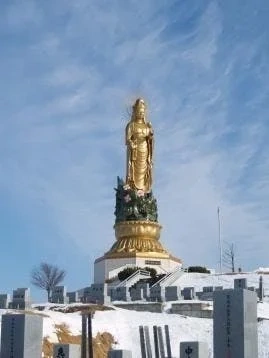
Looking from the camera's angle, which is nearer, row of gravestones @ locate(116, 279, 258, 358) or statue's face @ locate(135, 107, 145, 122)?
row of gravestones @ locate(116, 279, 258, 358)

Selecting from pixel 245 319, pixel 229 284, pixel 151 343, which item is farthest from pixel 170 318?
pixel 245 319

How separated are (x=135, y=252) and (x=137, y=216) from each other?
132 inches

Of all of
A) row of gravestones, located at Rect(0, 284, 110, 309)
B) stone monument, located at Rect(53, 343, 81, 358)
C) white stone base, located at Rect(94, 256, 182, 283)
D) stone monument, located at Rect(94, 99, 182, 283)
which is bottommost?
stone monument, located at Rect(53, 343, 81, 358)

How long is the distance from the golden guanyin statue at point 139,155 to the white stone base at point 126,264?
591 centimetres

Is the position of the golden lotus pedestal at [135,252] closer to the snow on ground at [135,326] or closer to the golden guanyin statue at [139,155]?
the golden guanyin statue at [139,155]

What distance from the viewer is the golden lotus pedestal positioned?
174 feet

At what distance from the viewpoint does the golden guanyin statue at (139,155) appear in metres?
56.9

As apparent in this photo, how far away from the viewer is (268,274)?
4656 cm

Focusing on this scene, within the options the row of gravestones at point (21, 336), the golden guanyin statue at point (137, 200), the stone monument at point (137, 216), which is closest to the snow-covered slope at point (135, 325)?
the row of gravestones at point (21, 336)

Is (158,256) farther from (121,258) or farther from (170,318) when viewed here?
(170,318)

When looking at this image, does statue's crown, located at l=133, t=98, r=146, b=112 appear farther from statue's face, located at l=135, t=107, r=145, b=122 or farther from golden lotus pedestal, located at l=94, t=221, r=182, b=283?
golden lotus pedestal, located at l=94, t=221, r=182, b=283

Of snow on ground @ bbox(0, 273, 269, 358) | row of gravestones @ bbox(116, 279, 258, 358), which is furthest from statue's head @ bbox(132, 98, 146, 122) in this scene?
row of gravestones @ bbox(116, 279, 258, 358)

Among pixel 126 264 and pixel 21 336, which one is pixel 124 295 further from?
pixel 21 336

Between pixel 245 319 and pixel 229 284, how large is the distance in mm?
28442
